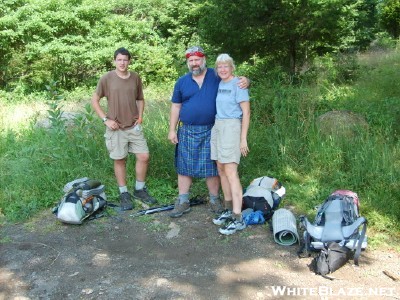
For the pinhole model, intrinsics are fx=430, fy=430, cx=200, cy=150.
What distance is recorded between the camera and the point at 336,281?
340 centimetres

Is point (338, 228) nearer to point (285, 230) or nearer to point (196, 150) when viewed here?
point (285, 230)

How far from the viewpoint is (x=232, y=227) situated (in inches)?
171

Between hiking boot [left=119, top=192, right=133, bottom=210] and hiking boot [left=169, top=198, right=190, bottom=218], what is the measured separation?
52cm

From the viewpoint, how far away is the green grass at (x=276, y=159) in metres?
4.86

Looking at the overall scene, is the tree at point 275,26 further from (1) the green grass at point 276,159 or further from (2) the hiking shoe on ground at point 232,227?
(2) the hiking shoe on ground at point 232,227

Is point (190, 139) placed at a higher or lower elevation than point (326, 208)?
higher

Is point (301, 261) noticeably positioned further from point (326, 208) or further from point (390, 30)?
point (390, 30)

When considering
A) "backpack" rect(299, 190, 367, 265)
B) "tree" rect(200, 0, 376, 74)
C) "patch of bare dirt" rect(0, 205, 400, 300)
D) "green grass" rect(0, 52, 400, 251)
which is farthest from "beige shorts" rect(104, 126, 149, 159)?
"tree" rect(200, 0, 376, 74)

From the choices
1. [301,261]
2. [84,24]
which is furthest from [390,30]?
[301,261]

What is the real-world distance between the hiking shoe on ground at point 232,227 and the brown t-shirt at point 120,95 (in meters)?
1.57

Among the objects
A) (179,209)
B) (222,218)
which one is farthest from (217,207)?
(179,209)

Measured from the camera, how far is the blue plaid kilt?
4582 millimetres

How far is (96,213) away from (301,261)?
235 centimetres

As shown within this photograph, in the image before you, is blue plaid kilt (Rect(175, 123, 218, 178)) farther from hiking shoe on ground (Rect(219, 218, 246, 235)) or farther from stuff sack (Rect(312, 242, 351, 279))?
stuff sack (Rect(312, 242, 351, 279))
